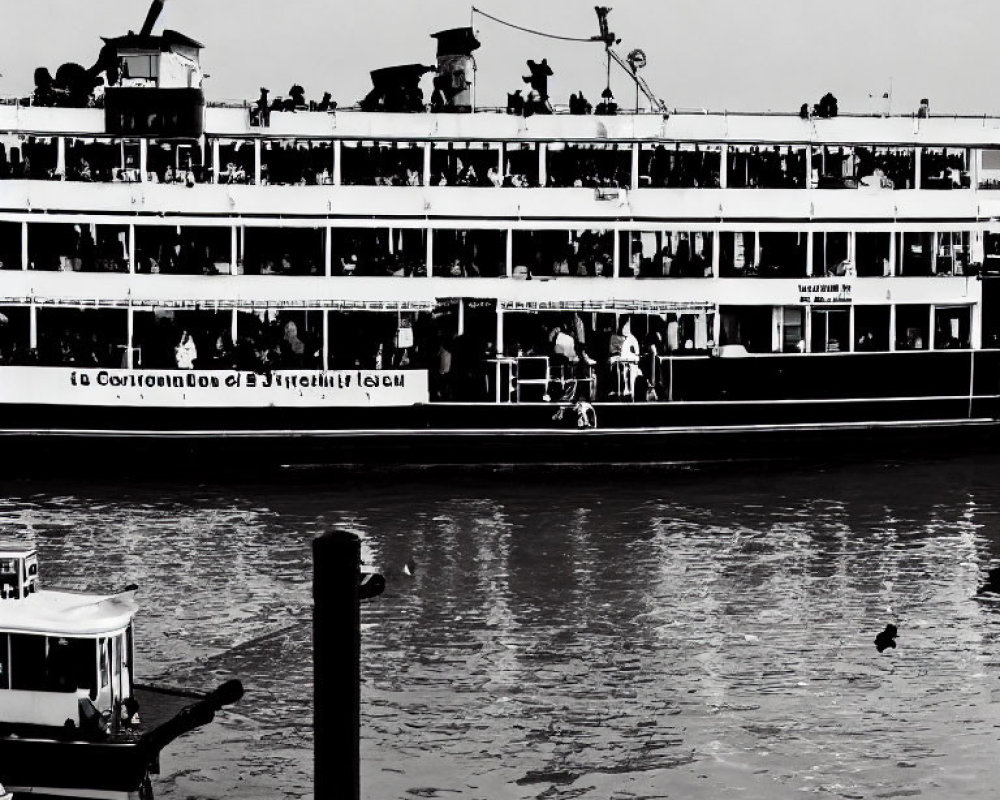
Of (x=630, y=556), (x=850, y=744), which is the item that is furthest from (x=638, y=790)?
(x=630, y=556)

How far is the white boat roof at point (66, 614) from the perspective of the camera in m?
13.0

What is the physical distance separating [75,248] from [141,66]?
321 cm

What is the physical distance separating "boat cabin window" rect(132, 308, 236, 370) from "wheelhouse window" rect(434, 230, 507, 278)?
12.3ft

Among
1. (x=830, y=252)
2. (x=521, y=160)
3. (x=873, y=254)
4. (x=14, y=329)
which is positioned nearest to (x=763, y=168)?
(x=830, y=252)

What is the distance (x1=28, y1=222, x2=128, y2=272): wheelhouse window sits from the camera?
1140 inches

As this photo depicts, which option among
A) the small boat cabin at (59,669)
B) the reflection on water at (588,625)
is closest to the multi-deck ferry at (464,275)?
the reflection on water at (588,625)

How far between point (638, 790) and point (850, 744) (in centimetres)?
213

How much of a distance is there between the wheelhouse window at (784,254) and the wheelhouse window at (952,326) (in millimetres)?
2653

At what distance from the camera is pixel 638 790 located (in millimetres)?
13789

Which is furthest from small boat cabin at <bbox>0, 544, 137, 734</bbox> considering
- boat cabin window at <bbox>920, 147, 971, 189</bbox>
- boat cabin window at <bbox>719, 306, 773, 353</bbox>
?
boat cabin window at <bbox>920, 147, 971, 189</bbox>

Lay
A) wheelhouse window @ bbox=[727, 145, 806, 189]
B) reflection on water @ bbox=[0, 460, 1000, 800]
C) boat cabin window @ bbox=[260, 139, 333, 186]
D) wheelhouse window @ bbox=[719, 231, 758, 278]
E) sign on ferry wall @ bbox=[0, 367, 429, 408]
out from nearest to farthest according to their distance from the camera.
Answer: reflection on water @ bbox=[0, 460, 1000, 800]
sign on ferry wall @ bbox=[0, 367, 429, 408]
boat cabin window @ bbox=[260, 139, 333, 186]
wheelhouse window @ bbox=[719, 231, 758, 278]
wheelhouse window @ bbox=[727, 145, 806, 189]

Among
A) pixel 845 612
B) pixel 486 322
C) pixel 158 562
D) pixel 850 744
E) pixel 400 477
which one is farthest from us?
pixel 486 322

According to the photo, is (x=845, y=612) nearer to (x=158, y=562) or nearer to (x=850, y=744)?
(x=850, y=744)

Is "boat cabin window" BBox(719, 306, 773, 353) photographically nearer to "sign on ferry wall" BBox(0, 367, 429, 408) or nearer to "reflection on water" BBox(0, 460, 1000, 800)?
"reflection on water" BBox(0, 460, 1000, 800)
